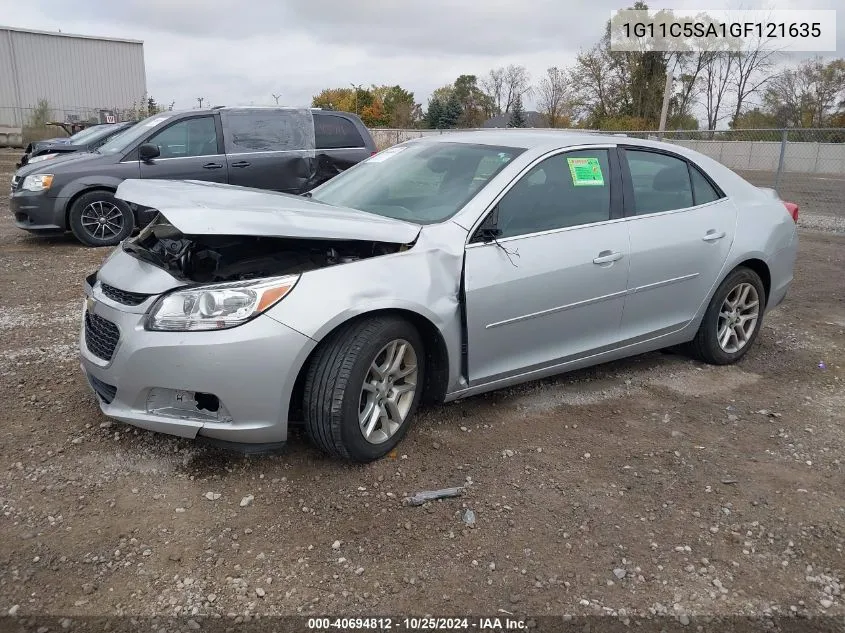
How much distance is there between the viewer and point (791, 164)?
1655 cm

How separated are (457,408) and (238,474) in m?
1.34

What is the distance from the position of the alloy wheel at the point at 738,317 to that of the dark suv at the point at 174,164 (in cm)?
597

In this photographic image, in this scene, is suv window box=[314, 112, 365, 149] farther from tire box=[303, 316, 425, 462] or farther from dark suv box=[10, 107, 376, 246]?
tire box=[303, 316, 425, 462]

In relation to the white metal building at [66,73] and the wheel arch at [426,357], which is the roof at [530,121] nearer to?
the white metal building at [66,73]

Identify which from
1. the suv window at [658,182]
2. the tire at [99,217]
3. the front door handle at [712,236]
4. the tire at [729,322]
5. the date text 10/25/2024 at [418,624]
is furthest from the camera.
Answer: the tire at [99,217]

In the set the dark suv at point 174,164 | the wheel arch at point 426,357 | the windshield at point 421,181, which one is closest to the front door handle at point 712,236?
the windshield at point 421,181

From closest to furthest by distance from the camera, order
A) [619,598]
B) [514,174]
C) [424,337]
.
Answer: [619,598], [424,337], [514,174]

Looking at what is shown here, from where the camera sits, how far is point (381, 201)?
390 cm

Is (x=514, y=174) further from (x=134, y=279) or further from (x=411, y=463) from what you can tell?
(x=134, y=279)

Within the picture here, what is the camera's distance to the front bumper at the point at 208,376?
9.29ft

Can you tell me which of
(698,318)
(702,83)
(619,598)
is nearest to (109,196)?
(698,318)

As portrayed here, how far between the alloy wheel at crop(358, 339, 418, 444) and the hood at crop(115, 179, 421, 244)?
0.55 m

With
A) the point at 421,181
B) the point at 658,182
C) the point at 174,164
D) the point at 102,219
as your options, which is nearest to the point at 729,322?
the point at 658,182

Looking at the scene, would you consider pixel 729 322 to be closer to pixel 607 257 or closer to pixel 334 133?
pixel 607 257
